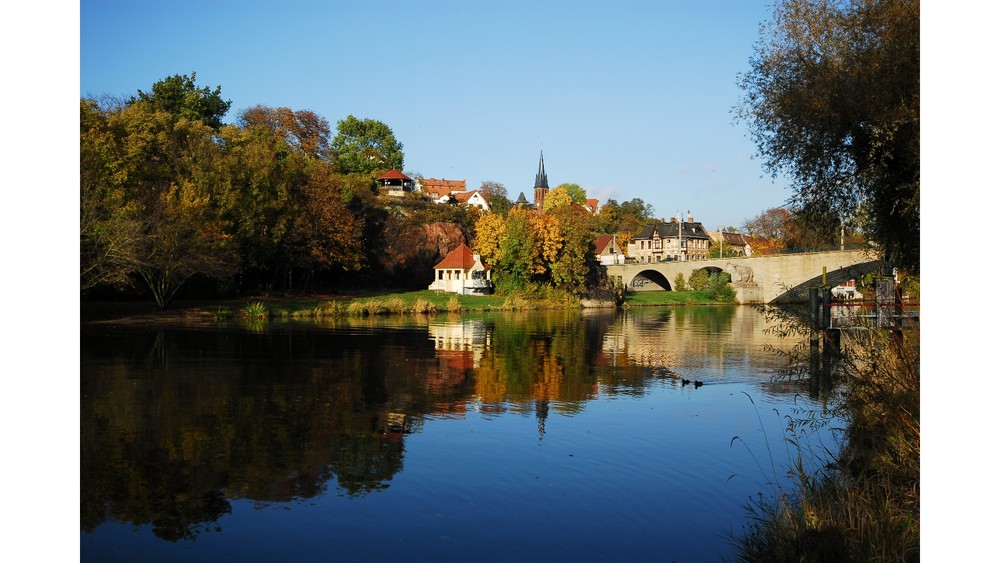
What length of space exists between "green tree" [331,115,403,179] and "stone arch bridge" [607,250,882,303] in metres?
34.2

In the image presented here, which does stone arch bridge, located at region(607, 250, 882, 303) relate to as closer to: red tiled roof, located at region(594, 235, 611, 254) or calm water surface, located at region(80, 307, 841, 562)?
red tiled roof, located at region(594, 235, 611, 254)

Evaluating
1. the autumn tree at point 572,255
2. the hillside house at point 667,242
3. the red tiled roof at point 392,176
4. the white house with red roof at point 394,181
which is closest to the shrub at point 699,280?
the autumn tree at point 572,255

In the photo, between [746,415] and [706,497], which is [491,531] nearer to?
[706,497]

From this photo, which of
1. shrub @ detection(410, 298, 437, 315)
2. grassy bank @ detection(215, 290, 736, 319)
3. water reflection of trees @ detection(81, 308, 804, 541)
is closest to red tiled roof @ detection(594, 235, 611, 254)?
grassy bank @ detection(215, 290, 736, 319)

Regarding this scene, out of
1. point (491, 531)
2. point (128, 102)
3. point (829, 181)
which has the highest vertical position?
point (128, 102)

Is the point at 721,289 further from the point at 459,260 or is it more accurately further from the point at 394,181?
the point at 394,181

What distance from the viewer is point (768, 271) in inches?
3199

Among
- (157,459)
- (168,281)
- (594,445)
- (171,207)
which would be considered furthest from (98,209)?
(594,445)

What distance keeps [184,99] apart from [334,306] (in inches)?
1102

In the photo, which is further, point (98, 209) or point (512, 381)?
point (98, 209)

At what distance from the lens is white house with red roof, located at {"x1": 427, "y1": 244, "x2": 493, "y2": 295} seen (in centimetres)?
7088

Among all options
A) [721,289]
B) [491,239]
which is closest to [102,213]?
[491,239]
